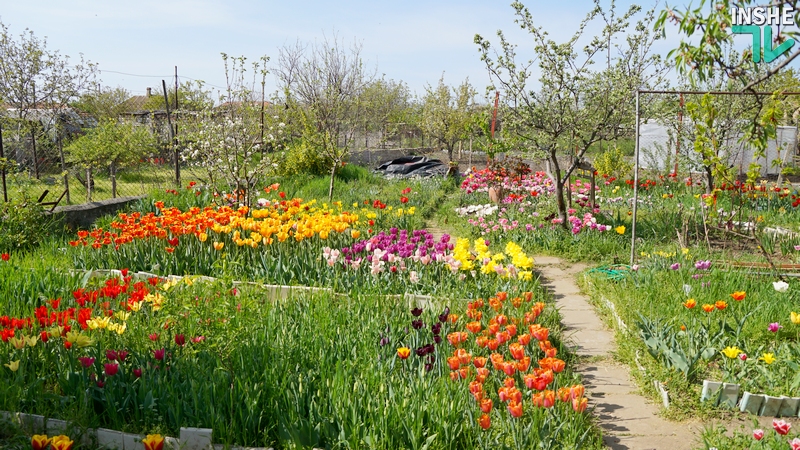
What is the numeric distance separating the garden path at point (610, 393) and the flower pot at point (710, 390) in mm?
253

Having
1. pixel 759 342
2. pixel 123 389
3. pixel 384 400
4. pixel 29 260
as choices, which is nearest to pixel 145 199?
pixel 29 260

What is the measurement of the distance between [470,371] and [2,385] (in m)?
2.20

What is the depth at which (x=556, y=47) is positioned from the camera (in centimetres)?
758

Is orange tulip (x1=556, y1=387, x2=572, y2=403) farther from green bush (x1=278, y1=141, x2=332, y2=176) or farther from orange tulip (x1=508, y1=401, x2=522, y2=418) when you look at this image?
green bush (x1=278, y1=141, x2=332, y2=176)

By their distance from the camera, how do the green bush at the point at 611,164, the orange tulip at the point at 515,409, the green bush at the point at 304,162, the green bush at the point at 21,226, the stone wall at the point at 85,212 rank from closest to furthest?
the orange tulip at the point at 515,409
the green bush at the point at 21,226
the stone wall at the point at 85,212
the green bush at the point at 611,164
the green bush at the point at 304,162

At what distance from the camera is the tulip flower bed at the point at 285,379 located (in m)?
2.59

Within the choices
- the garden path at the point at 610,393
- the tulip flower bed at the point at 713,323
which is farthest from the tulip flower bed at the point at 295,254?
the tulip flower bed at the point at 713,323

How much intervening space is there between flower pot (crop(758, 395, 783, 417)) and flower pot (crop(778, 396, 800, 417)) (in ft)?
0.06

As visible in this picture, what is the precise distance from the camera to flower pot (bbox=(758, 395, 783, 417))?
Result: 3.12 meters

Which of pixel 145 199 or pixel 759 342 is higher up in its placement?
pixel 145 199

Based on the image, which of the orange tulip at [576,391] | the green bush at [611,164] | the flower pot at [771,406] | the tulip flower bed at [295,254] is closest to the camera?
the orange tulip at [576,391]

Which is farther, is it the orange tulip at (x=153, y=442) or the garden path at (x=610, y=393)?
the garden path at (x=610, y=393)

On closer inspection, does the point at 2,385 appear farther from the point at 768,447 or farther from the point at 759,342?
the point at 759,342

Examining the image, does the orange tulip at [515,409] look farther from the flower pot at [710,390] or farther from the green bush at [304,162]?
the green bush at [304,162]
